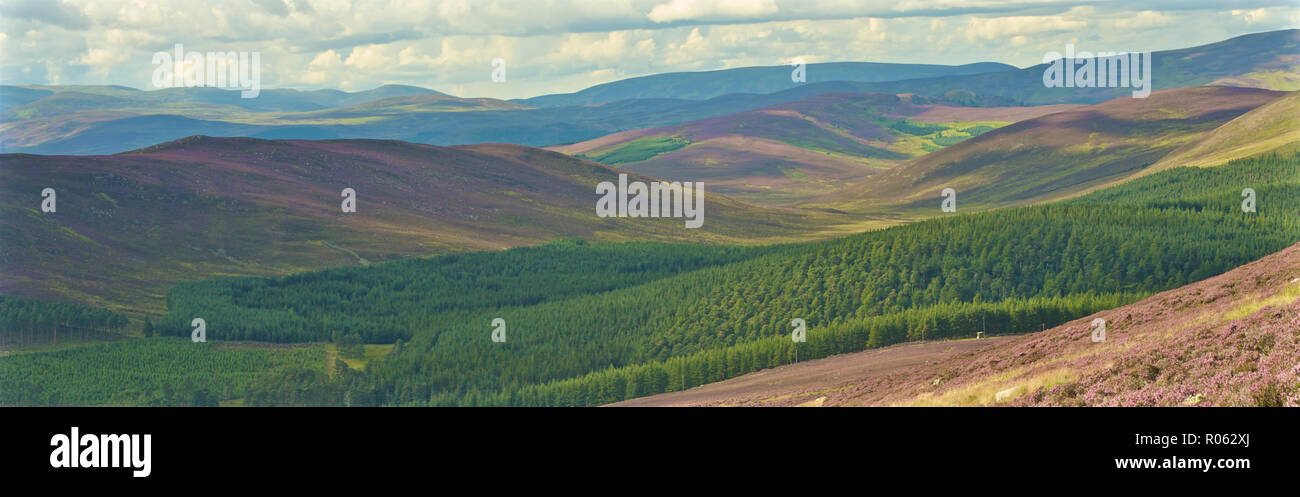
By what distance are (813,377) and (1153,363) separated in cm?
4150

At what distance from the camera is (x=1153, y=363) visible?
30.9 metres

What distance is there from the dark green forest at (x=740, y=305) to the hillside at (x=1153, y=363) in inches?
1556

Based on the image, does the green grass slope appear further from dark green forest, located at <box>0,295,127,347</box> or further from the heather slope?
the heather slope

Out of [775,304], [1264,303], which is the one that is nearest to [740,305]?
[775,304]

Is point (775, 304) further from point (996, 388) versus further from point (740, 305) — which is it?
point (996, 388)

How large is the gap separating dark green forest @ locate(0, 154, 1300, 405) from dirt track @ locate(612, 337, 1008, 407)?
9396mm

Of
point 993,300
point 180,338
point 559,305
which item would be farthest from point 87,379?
point 993,300

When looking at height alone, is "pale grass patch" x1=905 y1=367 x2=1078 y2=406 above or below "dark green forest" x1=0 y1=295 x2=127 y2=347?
above

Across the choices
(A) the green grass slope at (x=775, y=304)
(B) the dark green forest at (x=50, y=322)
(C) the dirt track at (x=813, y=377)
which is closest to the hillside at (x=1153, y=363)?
(C) the dirt track at (x=813, y=377)

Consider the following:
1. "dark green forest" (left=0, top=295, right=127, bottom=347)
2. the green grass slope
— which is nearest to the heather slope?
the green grass slope

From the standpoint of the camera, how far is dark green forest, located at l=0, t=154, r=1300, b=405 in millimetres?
98062

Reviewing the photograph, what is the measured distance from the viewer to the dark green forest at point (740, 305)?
3861 inches

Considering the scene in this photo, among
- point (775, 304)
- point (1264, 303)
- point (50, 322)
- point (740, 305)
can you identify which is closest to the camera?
point (1264, 303)

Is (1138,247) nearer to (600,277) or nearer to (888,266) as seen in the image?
(888,266)
